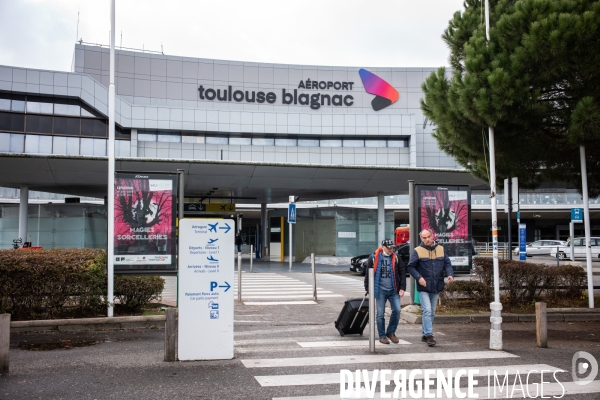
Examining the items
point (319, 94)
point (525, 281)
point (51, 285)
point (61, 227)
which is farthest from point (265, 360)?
point (319, 94)

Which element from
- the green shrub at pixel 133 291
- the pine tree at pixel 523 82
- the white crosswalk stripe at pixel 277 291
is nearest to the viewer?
the pine tree at pixel 523 82

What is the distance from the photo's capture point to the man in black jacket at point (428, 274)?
9547 mm

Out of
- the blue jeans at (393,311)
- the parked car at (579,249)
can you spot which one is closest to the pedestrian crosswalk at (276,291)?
the blue jeans at (393,311)

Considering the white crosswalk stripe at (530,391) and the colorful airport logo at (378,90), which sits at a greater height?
the colorful airport logo at (378,90)

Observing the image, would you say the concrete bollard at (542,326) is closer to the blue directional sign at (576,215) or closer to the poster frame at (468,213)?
the poster frame at (468,213)

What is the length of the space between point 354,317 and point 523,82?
18.5 ft

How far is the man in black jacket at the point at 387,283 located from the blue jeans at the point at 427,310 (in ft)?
1.25

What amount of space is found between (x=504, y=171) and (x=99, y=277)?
386 inches

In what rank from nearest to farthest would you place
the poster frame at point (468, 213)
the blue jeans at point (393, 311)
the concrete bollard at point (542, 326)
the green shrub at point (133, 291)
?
the concrete bollard at point (542, 326)
the blue jeans at point (393, 311)
the green shrub at point (133, 291)
the poster frame at point (468, 213)

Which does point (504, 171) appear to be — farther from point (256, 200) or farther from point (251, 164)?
Answer: point (256, 200)

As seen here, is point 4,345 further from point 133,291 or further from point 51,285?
point 133,291

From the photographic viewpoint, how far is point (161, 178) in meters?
12.5

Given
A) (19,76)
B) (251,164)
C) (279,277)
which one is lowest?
(279,277)

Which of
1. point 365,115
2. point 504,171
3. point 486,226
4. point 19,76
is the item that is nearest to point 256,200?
point 365,115
